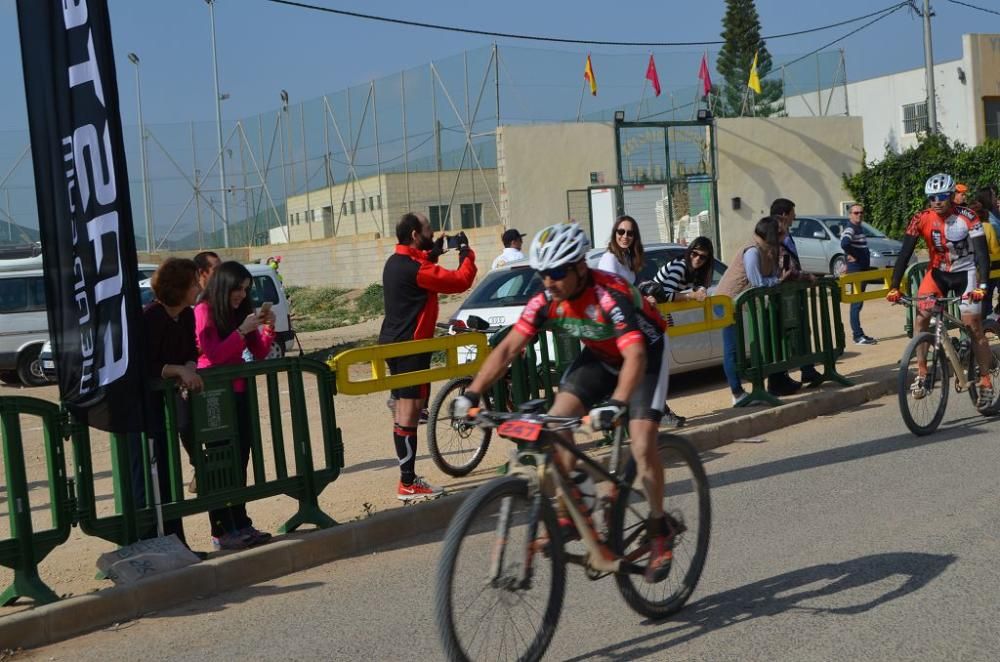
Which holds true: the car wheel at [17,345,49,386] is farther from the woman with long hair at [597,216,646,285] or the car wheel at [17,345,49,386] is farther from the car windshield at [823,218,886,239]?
the car windshield at [823,218,886,239]

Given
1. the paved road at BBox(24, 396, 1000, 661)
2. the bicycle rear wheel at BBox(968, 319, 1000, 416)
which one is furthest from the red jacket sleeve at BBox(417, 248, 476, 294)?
the bicycle rear wheel at BBox(968, 319, 1000, 416)

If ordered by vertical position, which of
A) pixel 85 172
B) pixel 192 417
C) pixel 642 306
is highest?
pixel 85 172

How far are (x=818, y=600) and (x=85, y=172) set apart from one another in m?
4.39

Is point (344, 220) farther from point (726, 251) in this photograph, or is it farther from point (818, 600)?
point (818, 600)

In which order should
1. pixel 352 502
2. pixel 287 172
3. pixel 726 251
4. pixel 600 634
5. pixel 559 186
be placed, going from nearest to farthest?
pixel 600 634, pixel 352 502, pixel 559 186, pixel 726 251, pixel 287 172

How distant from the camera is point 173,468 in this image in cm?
683

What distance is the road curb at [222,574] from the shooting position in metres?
5.86

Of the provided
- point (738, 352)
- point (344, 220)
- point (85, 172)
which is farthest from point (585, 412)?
point (344, 220)

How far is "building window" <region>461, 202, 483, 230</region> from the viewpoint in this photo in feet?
123

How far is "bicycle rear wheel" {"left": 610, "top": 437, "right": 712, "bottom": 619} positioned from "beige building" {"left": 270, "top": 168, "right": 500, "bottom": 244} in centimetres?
3014

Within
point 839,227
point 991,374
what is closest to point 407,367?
point 991,374

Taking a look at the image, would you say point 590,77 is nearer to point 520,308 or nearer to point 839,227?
point 839,227

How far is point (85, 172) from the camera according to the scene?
6.54 metres

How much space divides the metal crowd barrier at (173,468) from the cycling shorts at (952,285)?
542 cm
